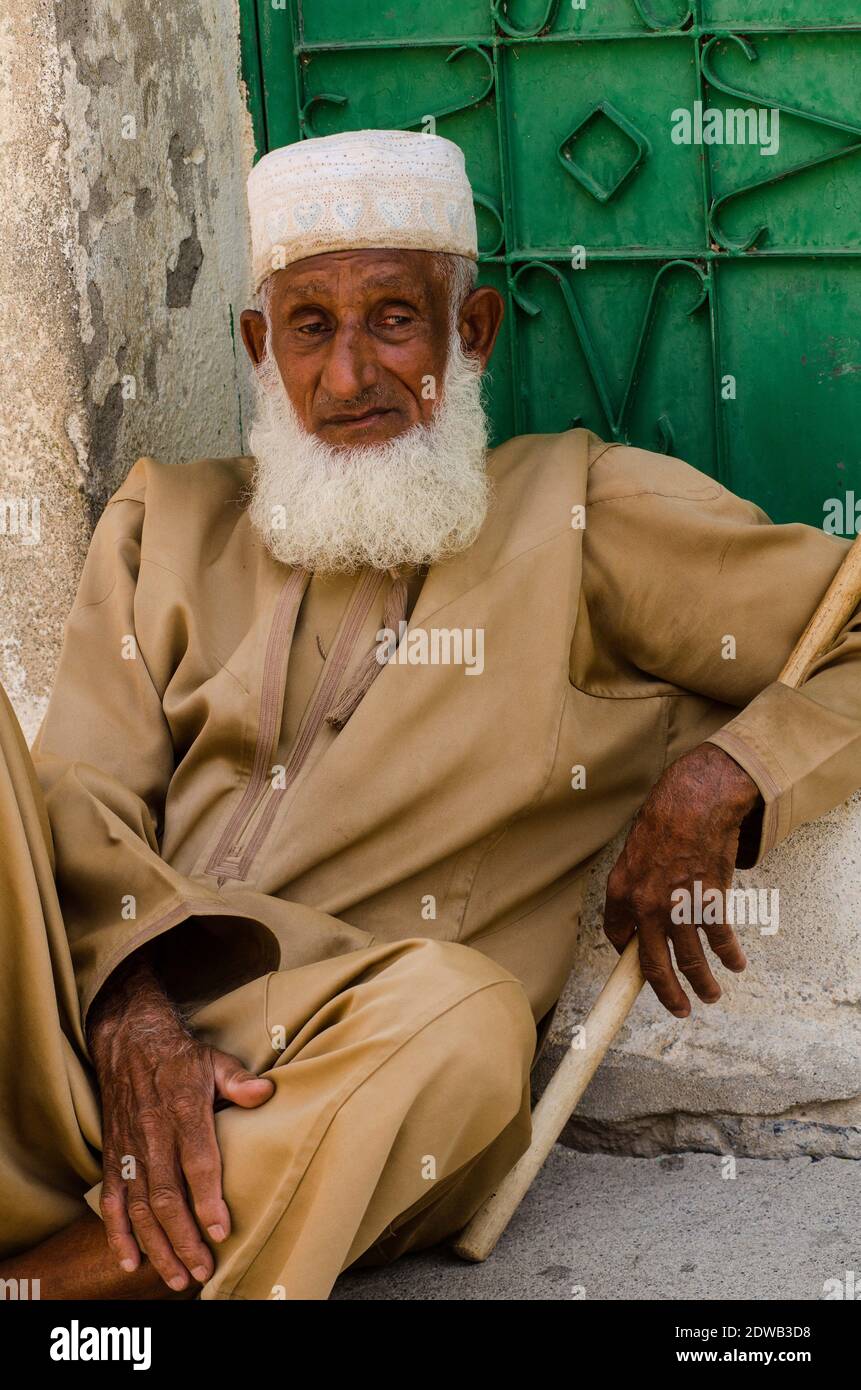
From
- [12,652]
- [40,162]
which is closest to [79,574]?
[12,652]

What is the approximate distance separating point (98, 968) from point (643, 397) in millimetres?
1865

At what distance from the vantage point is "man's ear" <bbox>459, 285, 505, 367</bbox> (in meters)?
3.23

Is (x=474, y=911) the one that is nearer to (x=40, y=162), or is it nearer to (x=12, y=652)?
(x=12, y=652)

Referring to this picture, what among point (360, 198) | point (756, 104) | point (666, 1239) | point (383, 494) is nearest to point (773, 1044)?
point (666, 1239)

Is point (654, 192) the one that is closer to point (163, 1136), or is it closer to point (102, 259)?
point (102, 259)

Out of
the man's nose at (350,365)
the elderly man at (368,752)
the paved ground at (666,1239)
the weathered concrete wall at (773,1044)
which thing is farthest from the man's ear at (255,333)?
the paved ground at (666,1239)

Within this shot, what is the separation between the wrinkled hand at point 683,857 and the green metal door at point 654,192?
110cm

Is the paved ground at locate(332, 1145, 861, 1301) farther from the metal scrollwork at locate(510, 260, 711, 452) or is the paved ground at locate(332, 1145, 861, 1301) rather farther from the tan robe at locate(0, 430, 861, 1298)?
the metal scrollwork at locate(510, 260, 711, 452)

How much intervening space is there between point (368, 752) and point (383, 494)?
0.48 metres

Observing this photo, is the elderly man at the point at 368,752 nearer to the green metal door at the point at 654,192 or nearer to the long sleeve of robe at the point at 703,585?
the long sleeve of robe at the point at 703,585

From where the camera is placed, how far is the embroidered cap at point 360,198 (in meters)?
3.09

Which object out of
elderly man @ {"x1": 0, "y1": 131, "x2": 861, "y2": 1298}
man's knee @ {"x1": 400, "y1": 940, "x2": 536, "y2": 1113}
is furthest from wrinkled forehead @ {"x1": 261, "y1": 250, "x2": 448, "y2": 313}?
man's knee @ {"x1": 400, "y1": 940, "x2": 536, "y2": 1113}

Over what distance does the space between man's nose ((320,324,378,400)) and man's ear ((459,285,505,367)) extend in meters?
0.27

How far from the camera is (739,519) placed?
9.93 feet
